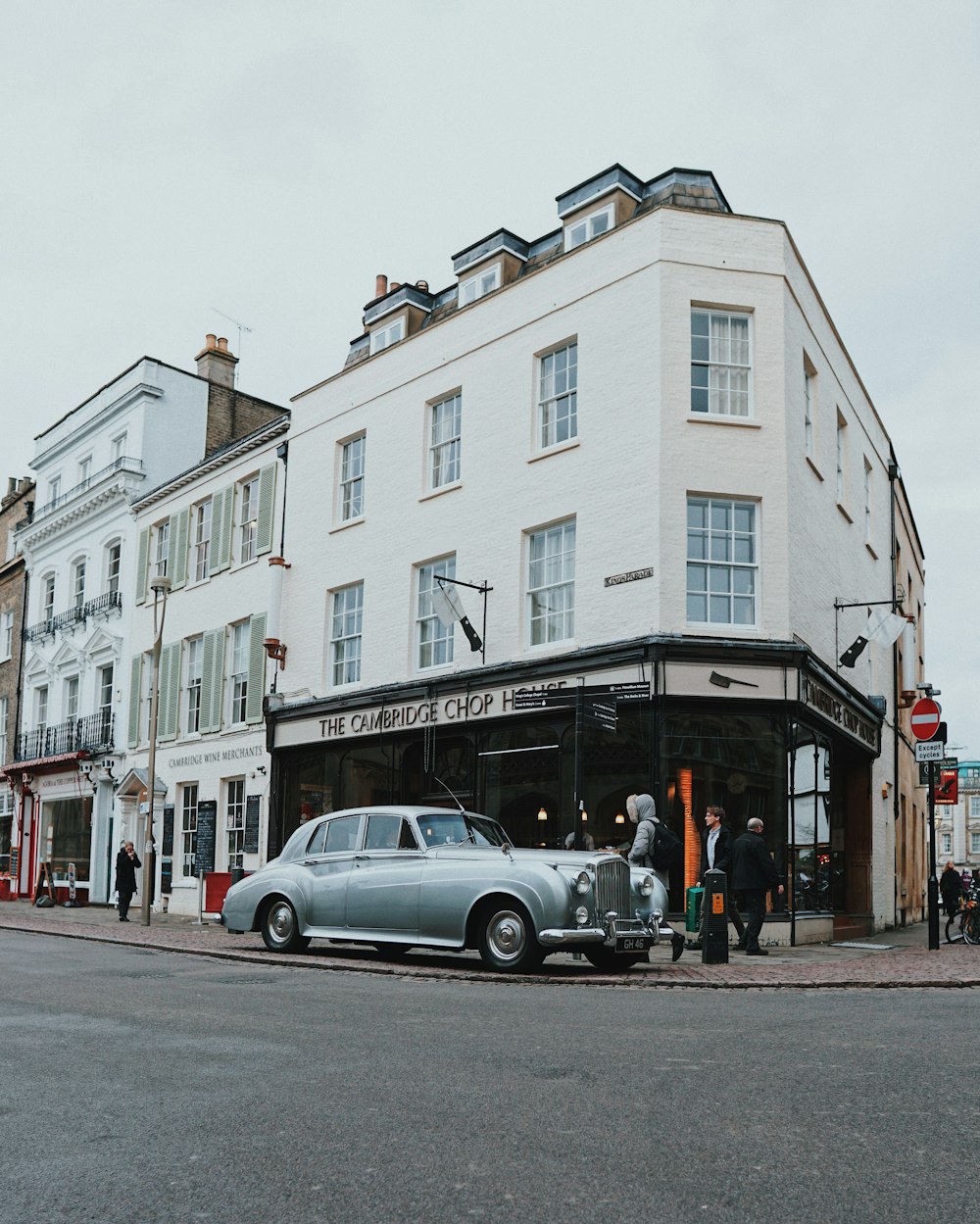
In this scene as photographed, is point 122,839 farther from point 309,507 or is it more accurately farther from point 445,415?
point 445,415

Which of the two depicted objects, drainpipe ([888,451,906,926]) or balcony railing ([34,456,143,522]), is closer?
drainpipe ([888,451,906,926])

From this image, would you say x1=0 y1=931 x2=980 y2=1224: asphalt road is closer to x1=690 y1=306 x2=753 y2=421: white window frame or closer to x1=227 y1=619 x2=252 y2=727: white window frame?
x1=690 y1=306 x2=753 y2=421: white window frame

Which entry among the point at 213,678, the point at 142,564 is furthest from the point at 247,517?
the point at 142,564

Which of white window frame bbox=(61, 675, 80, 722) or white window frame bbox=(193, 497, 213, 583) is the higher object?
white window frame bbox=(193, 497, 213, 583)

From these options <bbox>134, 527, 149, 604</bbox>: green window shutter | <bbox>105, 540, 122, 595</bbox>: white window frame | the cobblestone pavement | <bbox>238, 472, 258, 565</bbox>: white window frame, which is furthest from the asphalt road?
<bbox>105, 540, 122, 595</bbox>: white window frame

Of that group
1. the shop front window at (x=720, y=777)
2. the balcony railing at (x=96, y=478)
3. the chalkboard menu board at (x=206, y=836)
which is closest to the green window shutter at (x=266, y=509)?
the chalkboard menu board at (x=206, y=836)

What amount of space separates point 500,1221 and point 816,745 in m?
16.0

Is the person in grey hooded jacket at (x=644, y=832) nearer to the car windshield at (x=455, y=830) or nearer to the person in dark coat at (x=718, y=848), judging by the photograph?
the person in dark coat at (x=718, y=848)

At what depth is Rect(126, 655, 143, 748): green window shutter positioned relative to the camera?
101 ft

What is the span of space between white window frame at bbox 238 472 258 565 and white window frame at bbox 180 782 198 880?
5257 millimetres

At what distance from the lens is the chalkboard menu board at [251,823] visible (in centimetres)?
2577

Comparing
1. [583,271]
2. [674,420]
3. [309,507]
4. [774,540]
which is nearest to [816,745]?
[774,540]

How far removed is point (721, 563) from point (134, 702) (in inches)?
685

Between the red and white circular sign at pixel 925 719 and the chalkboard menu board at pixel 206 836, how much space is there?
15.6 m
